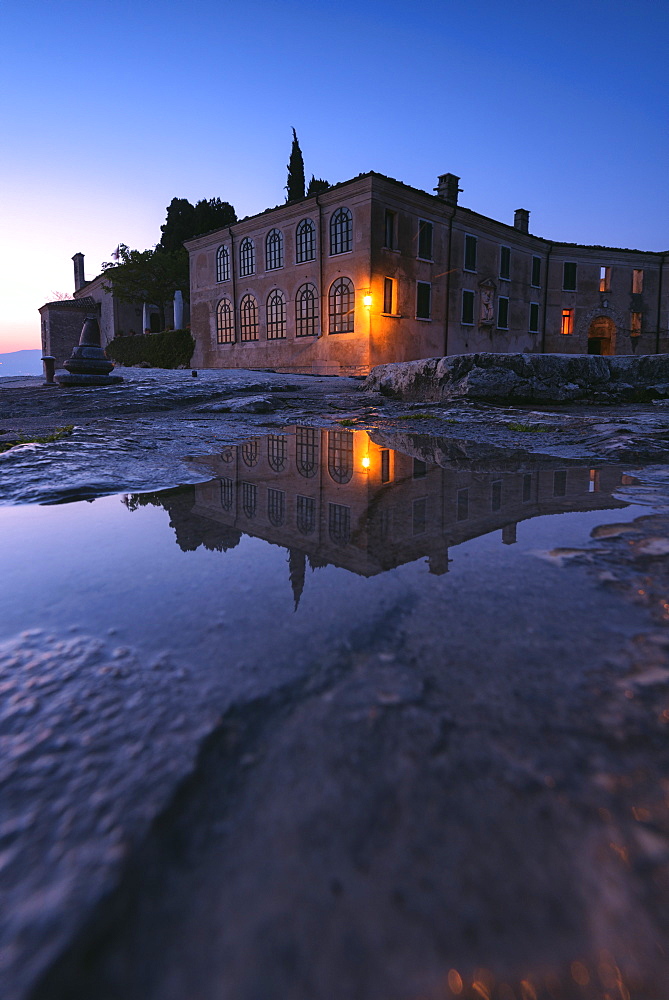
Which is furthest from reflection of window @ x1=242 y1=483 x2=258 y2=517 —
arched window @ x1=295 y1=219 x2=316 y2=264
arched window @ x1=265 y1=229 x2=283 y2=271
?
arched window @ x1=265 y1=229 x2=283 y2=271

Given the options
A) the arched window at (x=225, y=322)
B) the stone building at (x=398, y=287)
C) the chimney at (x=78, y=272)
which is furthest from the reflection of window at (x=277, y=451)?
the chimney at (x=78, y=272)

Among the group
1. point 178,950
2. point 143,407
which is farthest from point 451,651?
point 143,407

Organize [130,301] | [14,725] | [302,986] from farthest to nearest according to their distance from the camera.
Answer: [130,301] → [14,725] → [302,986]

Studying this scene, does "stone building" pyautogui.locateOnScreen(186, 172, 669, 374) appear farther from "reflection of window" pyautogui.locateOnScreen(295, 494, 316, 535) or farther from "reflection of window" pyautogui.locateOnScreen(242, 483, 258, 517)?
"reflection of window" pyautogui.locateOnScreen(295, 494, 316, 535)

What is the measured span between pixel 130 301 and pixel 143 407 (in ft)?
106

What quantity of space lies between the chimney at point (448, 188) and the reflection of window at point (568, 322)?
11.4 meters

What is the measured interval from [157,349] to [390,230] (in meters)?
17.8

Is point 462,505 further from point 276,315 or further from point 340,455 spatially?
point 276,315

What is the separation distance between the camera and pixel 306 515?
2531 mm

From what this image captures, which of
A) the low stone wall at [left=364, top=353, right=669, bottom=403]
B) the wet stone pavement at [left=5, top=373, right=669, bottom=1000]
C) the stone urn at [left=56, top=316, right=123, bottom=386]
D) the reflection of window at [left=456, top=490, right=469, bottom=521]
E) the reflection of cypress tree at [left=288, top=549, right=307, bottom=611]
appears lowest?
the wet stone pavement at [left=5, top=373, right=669, bottom=1000]

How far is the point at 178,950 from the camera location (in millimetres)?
603

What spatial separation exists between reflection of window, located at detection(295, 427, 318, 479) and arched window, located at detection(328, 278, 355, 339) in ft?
52.0

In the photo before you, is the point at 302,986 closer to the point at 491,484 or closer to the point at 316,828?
the point at 316,828

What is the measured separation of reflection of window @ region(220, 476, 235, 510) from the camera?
276cm
